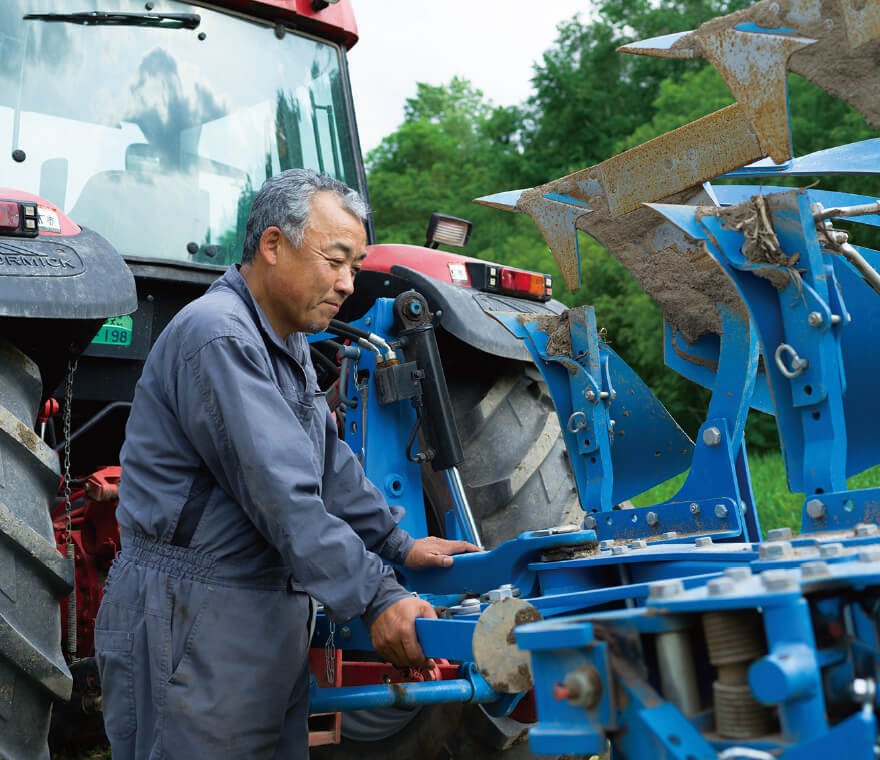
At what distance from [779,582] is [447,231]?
7.21 feet

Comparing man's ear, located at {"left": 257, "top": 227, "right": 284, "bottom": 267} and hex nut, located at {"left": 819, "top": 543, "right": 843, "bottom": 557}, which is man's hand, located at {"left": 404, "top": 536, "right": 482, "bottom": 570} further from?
hex nut, located at {"left": 819, "top": 543, "right": 843, "bottom": 557}

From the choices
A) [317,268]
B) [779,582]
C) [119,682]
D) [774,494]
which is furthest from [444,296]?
[774,494]

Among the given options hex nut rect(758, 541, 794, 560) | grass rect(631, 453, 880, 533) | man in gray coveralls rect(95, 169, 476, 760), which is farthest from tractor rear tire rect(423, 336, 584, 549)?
grass rect(631, 453, 880, 533)

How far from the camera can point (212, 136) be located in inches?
125

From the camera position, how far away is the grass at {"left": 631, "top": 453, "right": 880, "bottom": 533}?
7027 mm

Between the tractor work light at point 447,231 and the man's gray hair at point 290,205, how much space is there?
0.92m

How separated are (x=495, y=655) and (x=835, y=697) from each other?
22.3 inches

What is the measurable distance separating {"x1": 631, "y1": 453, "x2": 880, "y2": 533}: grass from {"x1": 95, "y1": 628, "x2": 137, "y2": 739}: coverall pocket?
14.1ft

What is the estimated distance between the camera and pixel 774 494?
25.7 feet

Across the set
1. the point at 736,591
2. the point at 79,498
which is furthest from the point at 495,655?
the point at 79,498

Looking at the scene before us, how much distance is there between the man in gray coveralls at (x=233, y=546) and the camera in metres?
1.84

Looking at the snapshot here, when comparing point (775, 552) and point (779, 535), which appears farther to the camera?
point (779, 535)

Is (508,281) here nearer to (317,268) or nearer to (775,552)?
(317,268)

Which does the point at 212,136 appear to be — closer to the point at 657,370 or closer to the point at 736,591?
the point at 736,591
